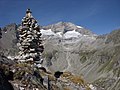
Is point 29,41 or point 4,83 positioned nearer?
point 4,83

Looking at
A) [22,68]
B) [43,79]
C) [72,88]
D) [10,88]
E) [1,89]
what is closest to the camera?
[1,89]

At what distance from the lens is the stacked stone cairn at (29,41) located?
33.5m

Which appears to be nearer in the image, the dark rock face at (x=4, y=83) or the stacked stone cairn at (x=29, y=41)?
the dark rock face at (x=4, y=83)

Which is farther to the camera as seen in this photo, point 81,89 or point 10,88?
point 81,89

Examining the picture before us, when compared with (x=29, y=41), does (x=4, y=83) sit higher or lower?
lower

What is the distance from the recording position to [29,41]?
112 feet

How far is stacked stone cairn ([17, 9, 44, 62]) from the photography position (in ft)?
110

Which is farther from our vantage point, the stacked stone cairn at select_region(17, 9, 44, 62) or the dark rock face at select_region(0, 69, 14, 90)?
the stacked stone cairn at select_region(17, 9, 44, 62)

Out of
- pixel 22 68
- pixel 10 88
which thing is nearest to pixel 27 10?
pixel 22 68

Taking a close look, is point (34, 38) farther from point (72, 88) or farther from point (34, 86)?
point (34, 86)

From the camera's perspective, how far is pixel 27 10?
3656 cm

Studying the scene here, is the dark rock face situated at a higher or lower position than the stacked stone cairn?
lower

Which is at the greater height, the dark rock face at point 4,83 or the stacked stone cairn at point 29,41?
the stacked stone cairn at point 29,41

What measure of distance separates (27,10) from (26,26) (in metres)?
2.00
